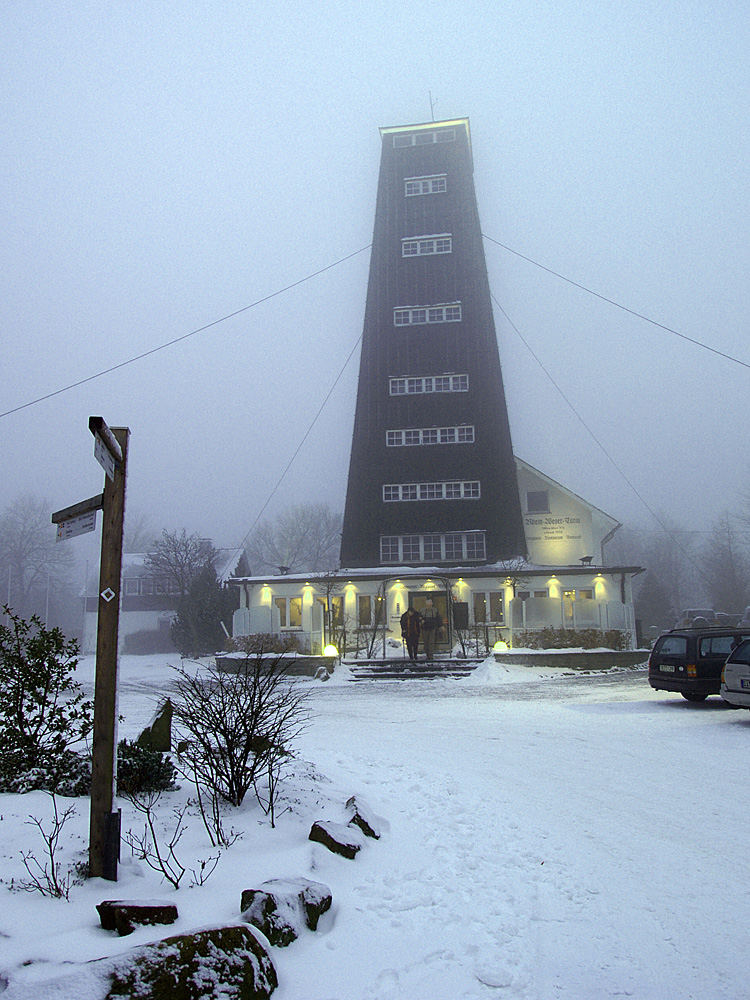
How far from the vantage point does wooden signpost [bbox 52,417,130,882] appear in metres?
4.50

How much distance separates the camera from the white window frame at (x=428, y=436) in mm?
34094

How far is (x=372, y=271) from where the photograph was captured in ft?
121

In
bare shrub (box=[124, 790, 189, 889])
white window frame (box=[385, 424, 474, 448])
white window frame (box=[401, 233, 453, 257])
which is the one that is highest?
white window frame (box=[401, 233, 453, 257])

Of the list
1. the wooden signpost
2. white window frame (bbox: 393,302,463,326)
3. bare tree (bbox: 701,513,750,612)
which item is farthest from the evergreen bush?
bare tree (bbox: 701,513,750,612)

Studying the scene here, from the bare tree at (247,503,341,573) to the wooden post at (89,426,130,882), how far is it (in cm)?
6806

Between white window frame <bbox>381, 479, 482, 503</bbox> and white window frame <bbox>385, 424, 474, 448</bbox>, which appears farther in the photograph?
white window frame <bbox>385, 424, 474, 448</bbox>

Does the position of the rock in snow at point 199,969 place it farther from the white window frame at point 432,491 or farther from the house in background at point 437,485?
the white window frame at point 432,491

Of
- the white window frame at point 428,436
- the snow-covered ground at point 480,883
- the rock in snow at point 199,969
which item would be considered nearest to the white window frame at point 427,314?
the white window frame at point 428,436

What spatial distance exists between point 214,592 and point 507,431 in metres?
16.5

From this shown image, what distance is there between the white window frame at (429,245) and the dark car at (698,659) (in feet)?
85.5

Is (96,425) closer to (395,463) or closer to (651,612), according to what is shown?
(395,463)

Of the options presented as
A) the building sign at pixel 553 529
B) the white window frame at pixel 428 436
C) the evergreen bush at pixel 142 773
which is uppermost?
the white window frame at pixel 428 436

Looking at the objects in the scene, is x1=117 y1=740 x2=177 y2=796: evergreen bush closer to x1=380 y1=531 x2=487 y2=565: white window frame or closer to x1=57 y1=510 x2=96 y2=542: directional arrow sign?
x1=57 y1=510 x2=96 y2=542: directional arrow sign

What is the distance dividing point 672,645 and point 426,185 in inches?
1162
